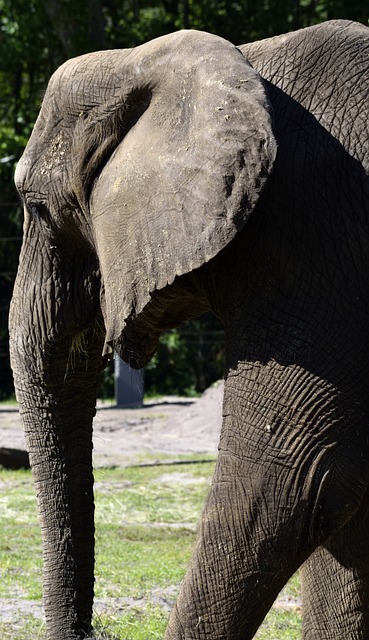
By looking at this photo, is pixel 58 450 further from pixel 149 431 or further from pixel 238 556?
pixel 149 431

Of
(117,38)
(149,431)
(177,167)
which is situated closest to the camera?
(177,167)

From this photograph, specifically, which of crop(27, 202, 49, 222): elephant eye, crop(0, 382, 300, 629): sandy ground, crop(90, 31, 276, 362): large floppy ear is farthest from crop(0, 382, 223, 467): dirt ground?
crop(90, 31, 276, 362): large floppy ear

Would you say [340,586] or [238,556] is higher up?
[238,556]

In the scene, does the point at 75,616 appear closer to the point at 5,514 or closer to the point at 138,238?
the point at 138,238

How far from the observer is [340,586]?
181 inches

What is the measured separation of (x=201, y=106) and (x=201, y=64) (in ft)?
0.45

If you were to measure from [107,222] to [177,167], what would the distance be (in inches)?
15.4

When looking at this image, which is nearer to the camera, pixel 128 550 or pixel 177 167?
pixel 177 167

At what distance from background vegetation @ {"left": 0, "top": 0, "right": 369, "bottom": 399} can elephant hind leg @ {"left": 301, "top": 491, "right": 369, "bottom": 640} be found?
13.7 meters

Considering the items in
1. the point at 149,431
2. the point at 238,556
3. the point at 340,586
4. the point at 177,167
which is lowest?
the point at 149,431

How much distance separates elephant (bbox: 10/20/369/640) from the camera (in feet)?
11.5

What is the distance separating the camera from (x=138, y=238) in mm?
3797

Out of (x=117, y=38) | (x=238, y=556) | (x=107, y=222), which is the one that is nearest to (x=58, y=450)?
(x=107, y=222)

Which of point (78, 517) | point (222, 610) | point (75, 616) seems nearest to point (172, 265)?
point (222, 610)
